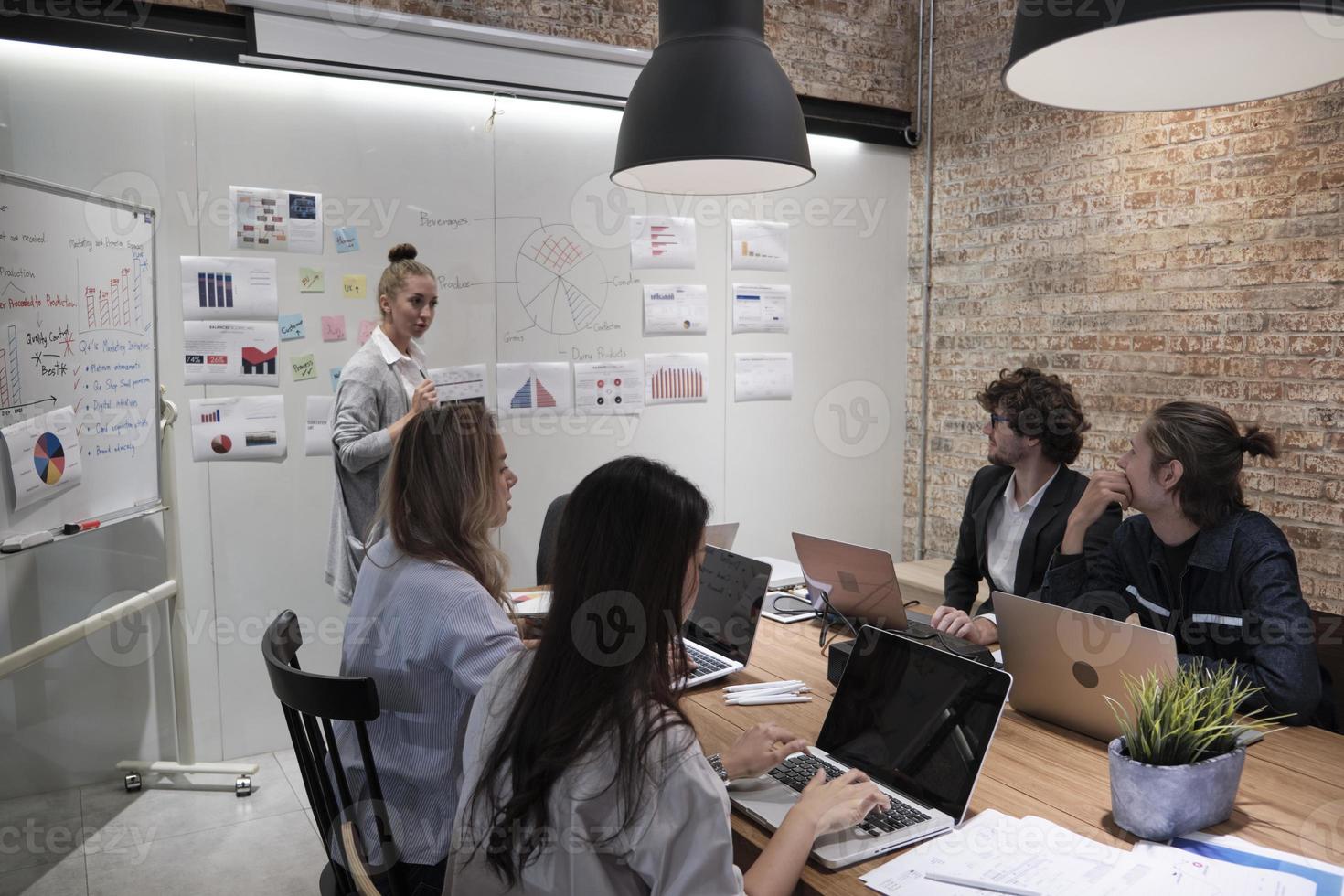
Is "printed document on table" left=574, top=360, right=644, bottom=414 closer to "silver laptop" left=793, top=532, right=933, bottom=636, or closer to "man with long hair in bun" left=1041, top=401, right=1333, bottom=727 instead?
"silver laptop" left=793, top=532, right=933, bottom=636

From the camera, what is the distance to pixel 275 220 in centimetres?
354

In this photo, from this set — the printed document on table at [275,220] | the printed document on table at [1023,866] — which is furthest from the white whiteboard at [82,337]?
the printed document on table at [1023,866]

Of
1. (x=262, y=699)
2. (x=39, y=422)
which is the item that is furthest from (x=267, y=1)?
(x=262, y=699)

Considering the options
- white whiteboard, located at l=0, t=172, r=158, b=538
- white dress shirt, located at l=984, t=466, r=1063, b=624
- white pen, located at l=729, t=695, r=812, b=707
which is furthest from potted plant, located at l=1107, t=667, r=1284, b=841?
white whiteboard, located at l=0, t=172, r=158, b=538

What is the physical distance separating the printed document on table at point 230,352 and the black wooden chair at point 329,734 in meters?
1.92

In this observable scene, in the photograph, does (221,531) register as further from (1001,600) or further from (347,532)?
(1001,600)

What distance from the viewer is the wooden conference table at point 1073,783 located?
147 centimetres

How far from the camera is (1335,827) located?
1.50 m

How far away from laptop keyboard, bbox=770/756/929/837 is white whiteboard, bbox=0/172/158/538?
223 centimetres

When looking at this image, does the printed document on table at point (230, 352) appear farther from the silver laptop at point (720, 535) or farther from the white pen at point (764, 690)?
the white pen at point (764, 690)

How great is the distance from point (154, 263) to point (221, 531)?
96 centimetres

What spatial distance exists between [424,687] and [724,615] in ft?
2.91

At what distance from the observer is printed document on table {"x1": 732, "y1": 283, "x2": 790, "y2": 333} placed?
454 centimetres

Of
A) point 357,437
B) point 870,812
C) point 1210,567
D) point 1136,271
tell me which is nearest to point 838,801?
point 870,812
